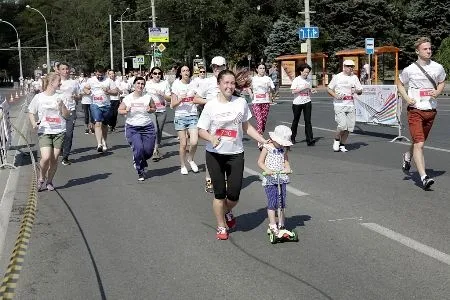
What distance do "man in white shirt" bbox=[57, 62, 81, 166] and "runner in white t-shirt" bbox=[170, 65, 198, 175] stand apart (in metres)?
2.28

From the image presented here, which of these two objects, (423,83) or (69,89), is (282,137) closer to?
(423,83)

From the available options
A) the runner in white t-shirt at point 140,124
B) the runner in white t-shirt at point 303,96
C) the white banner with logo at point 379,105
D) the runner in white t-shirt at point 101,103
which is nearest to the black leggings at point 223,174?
the runner in white t-shirt at point 140,124

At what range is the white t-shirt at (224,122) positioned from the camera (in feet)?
21.1

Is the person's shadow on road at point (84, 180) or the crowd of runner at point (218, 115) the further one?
the person's shadow on road at point (84, 180)

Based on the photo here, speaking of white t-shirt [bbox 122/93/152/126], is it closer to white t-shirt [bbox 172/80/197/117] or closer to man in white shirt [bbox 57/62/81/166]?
white t-shirt [bbox 172/80/197/117]

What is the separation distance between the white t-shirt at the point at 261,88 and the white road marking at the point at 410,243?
7083mm

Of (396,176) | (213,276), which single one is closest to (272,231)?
(213,276)

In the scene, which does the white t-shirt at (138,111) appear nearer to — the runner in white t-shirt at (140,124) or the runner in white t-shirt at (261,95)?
the runner in white t-shirt at (140,124)

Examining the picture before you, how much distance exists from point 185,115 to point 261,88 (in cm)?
310

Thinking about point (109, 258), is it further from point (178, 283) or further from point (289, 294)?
point (289, 294)

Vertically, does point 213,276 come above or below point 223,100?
below

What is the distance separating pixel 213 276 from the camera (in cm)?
529

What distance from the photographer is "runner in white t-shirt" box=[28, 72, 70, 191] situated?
9.45 meters

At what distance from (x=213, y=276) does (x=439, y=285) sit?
171 centimetres
